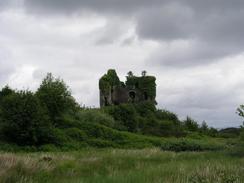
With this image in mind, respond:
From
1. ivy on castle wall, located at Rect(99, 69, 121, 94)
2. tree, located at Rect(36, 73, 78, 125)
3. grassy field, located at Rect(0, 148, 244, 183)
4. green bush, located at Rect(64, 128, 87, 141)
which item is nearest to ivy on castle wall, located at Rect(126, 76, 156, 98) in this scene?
ivy on castle wall, located at Rect(99, 69, 121, 94)

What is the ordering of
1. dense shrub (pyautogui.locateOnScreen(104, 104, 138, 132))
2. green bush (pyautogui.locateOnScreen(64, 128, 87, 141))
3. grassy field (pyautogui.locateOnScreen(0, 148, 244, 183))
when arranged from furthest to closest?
dense shrub (pyautogui.locateOnScreen(104, 104, 138, 132)) < green bush (pyautogui.locateOnScreen(64, 128, 87, 141)) < grassy field (pyautogui.locateOnScreen(0, 148, 244, 183))

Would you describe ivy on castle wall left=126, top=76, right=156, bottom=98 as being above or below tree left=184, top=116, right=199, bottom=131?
above

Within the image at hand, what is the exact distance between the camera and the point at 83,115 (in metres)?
62.3

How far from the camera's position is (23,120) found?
41969mm

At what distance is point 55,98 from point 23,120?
11.9 meters

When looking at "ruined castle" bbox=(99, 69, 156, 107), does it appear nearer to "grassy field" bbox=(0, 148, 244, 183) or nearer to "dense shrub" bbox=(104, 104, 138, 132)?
"dense shrub" bbox=(104, 104, 138, 132)

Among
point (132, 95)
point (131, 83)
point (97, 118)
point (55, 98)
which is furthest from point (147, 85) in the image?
point (55, 98)

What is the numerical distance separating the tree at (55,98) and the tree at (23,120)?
27.2 ft

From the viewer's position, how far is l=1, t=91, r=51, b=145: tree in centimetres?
4212

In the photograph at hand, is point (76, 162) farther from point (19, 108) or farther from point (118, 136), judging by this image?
point (118, 136)

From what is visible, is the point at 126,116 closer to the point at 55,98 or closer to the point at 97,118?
the point at 97,118

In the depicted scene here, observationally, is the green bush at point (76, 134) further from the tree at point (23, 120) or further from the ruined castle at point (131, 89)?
the ruined castle at point (131, 89)

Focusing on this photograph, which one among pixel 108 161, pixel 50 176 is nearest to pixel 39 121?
pixel 108 161

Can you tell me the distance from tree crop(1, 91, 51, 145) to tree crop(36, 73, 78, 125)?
830 cm
